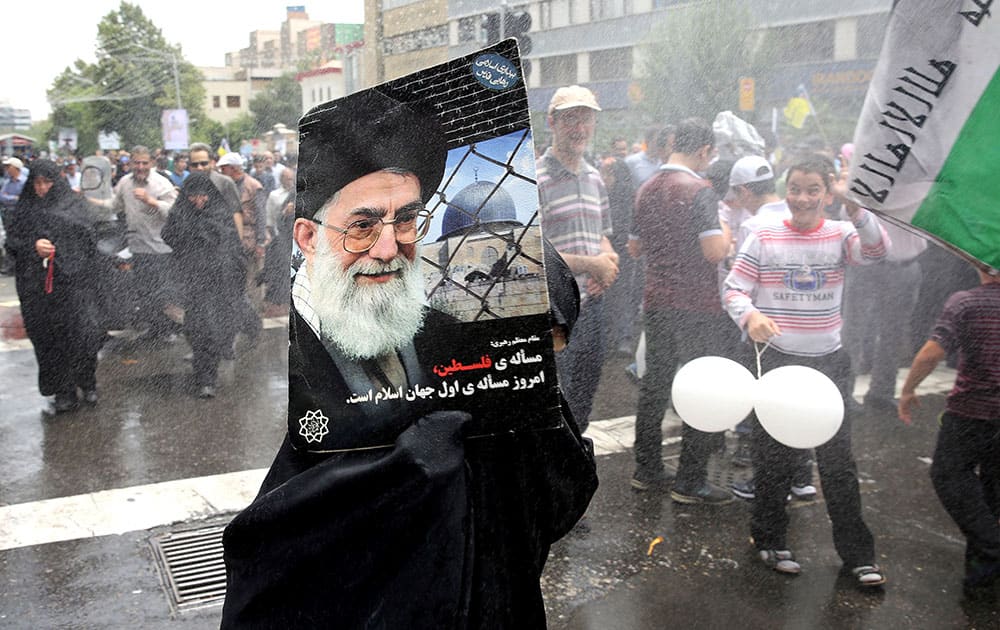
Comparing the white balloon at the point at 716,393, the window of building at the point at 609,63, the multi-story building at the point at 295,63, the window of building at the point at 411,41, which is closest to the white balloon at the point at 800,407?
the white balloon at the point at 716,393

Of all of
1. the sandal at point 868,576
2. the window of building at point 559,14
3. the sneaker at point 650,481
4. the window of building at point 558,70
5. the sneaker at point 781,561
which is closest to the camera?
the sandal at point 868,576

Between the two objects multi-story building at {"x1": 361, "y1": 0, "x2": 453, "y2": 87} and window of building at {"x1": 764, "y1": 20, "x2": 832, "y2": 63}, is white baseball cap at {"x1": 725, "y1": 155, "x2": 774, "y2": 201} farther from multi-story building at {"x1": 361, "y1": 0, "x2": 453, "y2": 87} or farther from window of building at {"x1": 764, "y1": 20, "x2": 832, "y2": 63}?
window of building at {"x1": 764, "y1": 20, "x2": 832, "y2": 63}

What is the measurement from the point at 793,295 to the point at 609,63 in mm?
31638

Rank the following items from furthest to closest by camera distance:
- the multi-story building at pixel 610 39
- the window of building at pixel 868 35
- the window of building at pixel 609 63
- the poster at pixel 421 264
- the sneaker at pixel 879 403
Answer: the window of building at pixel 609 63, the window of building at pixel 868 35, the multi-story building at pixel 610 39, the sneaker at pixel 879 403, the poster at pixel 421 264

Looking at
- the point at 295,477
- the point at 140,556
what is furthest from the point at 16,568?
the point at 295,477

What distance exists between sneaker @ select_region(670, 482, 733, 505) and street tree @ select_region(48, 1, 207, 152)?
70.3 ft

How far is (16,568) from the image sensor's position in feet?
14.5

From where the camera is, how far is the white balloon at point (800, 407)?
395cm

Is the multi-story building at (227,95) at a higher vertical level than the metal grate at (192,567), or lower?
higher

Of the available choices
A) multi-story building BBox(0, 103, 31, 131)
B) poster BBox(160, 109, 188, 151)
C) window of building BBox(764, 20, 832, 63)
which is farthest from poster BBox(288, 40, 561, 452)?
multi-story building BBox(0, 103, 31, 131)

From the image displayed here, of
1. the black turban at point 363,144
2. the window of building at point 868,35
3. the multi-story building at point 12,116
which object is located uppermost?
the window of building at point 868,35

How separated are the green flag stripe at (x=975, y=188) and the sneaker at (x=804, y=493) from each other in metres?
2.76

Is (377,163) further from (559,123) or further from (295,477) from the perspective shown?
(559,123)

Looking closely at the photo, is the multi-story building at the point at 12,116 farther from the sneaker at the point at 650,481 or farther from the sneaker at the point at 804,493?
the sneaker at the point at 804,493
